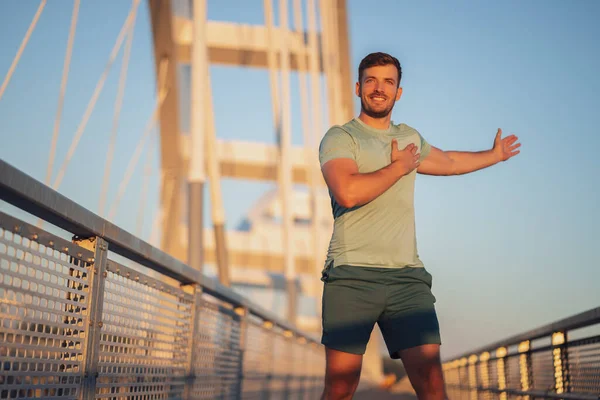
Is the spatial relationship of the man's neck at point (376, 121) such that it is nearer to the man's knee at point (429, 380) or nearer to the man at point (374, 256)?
the man at point (374, 256)

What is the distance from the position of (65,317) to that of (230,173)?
2875 cm

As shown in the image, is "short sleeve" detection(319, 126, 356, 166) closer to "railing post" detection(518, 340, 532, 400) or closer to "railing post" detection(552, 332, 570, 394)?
"railing post" detection(552, 332, 570, 394)

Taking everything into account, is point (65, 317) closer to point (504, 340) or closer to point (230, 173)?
point (504, 340)

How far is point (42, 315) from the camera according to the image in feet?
9.18

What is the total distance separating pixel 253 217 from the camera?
38.6m

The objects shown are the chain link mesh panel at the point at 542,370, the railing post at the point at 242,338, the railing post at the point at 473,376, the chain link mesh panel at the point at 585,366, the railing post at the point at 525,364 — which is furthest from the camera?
the railing post at the point at 473,376

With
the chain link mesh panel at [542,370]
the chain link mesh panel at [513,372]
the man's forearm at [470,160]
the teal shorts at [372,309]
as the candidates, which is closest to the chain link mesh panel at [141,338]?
Result: the teal shorts at [372,309]

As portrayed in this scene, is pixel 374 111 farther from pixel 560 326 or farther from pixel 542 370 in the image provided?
pixel 542 370

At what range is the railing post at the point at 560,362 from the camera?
16.7ft

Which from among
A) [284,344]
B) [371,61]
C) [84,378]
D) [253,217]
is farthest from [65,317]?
[253,217]

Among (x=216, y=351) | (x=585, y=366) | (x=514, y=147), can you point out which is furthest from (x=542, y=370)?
(x=514, y=147)

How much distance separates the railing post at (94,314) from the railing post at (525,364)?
392 centimetres

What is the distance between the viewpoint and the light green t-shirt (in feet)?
11.3

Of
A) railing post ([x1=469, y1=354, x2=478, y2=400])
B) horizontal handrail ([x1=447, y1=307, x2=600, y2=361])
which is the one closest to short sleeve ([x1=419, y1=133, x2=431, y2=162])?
horizontal handrail ([x1=447, y1=307, x2=600, y2=361])
